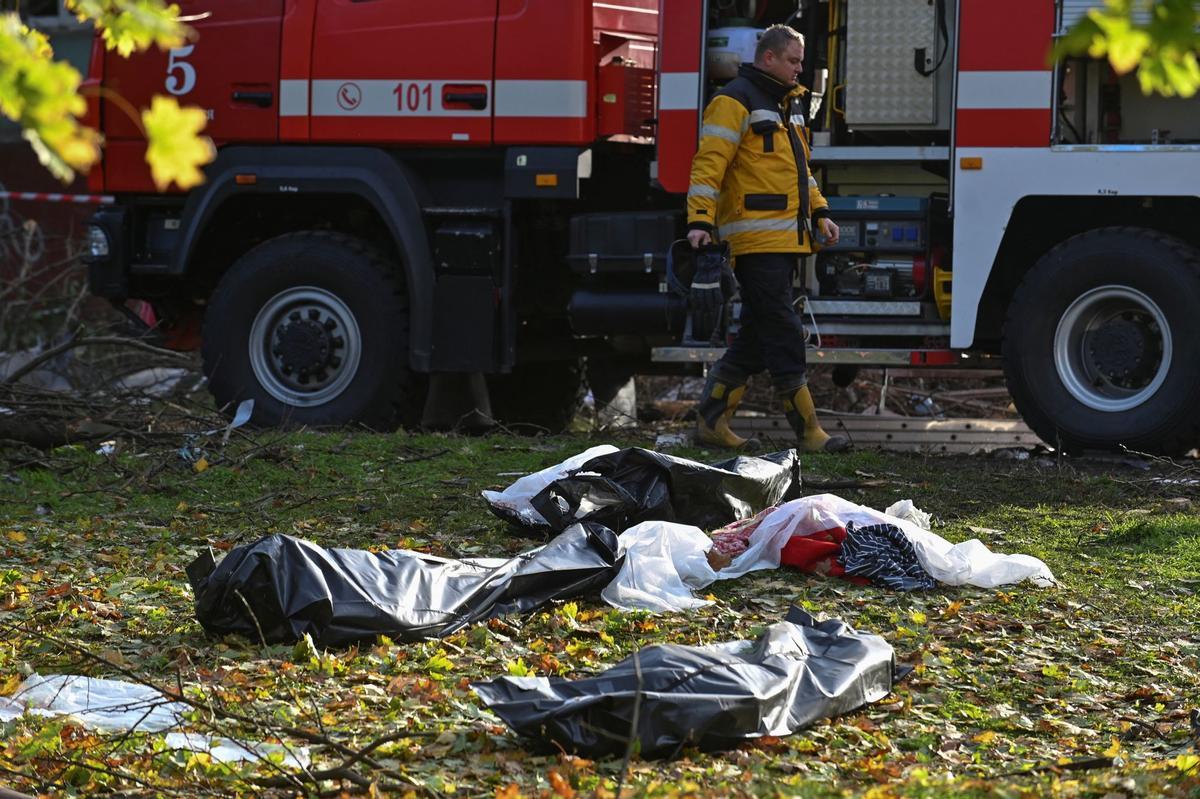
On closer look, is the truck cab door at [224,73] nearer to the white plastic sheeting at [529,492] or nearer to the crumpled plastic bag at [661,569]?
the white plastic sheeting at [529,492]

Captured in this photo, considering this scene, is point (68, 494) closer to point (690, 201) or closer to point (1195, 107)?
point (690, 201)

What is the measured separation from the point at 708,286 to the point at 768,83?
105 centimetres

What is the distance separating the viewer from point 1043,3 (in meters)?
8.16

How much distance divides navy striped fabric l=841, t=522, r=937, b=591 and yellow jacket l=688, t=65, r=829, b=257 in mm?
2726

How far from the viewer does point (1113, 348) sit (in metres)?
8.36

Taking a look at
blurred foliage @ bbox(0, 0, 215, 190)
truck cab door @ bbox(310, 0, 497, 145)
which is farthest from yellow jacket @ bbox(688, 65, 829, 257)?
blurred foliage @ bbox(0, 0, 215, 190)

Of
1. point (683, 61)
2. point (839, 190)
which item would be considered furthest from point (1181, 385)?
point (683, 61)

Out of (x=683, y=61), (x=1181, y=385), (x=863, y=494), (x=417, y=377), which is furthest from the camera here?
(x=417, y=377)

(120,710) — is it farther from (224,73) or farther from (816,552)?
(224,73)

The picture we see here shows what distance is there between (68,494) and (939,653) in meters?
4.44

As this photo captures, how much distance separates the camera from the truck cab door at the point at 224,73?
934 cm

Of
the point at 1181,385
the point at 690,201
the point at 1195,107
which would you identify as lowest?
the point at 1181,385

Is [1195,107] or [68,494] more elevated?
[1195,107]

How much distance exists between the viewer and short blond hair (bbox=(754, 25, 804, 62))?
8.05 metres
